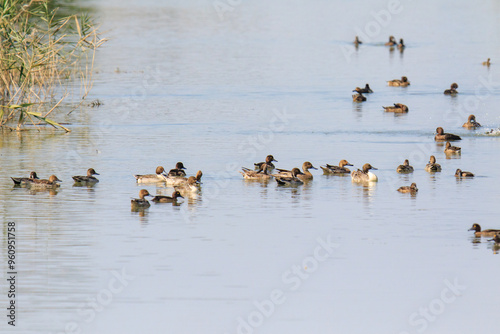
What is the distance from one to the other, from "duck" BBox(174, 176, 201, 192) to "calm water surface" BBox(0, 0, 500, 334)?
294 millimetres

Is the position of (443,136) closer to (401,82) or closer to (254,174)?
(254,174)

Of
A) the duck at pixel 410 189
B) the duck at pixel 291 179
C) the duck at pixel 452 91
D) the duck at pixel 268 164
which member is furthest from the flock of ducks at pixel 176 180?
the duck at pixel 452 91

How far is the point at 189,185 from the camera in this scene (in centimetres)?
2616

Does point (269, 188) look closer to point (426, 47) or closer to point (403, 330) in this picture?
point (403, 330)

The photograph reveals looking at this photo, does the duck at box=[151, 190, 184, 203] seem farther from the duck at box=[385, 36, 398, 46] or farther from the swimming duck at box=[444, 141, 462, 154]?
the duck at box=[385, 36, 398, 46]

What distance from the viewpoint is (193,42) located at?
73.9m

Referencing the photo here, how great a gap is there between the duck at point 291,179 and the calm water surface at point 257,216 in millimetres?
328

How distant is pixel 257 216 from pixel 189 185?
3.54 metres

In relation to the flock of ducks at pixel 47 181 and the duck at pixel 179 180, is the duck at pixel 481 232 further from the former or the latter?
the flock of ducks at pixel 47 181

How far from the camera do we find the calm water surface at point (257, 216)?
1647 cm

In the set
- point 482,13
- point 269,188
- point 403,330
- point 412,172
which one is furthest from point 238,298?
point 482,13

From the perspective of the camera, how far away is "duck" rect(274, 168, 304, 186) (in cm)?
2709

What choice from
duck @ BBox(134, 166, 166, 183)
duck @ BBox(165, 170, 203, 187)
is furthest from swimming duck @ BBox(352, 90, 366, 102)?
duck @ BBox(134, 166, 166, 183)

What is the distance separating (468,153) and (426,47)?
39.8 meters
